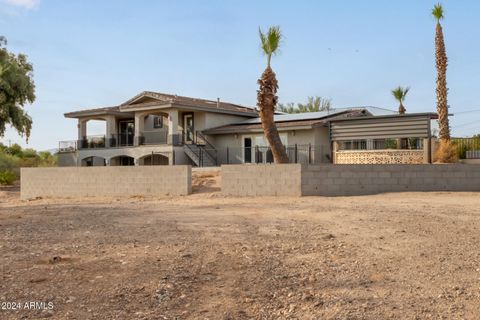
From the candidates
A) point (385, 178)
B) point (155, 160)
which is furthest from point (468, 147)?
point (155, 160)

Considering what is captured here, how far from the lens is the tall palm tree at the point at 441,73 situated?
23844 mm

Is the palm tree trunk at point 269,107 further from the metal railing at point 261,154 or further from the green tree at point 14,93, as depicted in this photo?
the green tree at point 14,93

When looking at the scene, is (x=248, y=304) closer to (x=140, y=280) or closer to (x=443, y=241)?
(x=140, y=280)

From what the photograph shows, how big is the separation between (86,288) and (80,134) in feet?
121

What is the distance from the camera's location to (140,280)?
6559mm

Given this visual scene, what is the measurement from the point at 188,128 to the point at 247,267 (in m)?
30.2

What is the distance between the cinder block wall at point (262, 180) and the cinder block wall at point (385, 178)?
0.43 meters

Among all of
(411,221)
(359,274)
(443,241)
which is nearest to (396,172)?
(411,221)

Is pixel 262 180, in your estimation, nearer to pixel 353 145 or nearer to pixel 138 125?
pixel 353 145

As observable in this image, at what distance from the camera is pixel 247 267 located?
722 cm

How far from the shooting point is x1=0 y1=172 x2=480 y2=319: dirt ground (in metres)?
5.59

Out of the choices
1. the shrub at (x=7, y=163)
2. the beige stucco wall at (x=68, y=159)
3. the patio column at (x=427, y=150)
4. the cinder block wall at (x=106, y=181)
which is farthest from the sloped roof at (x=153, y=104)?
the patio column at (x=427, y=150)

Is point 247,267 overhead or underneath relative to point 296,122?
underneath

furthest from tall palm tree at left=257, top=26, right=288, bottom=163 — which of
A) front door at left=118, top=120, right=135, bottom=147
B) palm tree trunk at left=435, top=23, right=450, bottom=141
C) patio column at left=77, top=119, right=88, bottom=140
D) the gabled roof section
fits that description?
patio column at left=77, top=119, right=88, bottom=140
